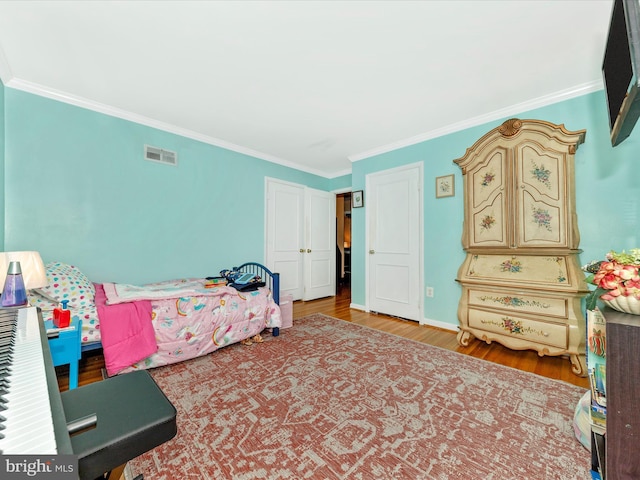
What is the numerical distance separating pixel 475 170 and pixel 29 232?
14.7 feet

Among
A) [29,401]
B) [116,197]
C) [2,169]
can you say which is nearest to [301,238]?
[116,197]

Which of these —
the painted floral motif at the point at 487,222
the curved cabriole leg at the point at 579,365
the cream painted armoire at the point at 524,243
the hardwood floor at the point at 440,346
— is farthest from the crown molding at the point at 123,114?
the curved cabriole leg at the point at 579,365

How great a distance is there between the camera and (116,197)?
2.92 m

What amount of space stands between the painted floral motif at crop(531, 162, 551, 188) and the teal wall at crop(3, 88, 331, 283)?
350cm

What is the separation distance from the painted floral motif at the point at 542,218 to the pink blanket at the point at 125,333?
3.55 meters

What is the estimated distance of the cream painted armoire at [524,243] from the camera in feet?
7.59

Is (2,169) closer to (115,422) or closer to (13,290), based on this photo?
(13,290)

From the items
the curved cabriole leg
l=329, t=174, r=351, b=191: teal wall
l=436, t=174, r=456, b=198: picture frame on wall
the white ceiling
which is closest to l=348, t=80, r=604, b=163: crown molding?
the white ceiling

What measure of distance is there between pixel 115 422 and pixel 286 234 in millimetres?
3910

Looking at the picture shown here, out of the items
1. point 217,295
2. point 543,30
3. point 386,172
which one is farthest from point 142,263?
point 543,30

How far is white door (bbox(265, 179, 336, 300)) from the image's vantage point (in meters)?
4.45

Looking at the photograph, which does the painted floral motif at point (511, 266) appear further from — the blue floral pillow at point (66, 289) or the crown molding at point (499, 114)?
the blue floral pillow at point (66, 289)

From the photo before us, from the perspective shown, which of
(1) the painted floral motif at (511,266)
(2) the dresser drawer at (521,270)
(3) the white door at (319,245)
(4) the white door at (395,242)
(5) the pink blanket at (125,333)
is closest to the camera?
(5) the pink blanket at (125,333)

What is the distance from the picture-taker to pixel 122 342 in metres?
2.03
